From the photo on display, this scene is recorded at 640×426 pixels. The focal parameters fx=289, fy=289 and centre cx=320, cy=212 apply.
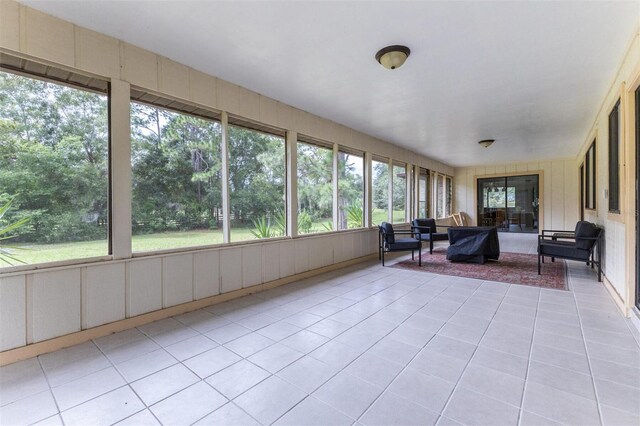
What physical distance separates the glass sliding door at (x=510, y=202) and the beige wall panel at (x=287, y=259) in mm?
8842

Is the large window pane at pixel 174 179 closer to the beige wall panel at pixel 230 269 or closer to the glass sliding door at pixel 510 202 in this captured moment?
the beige wall panel at pixel 230 269

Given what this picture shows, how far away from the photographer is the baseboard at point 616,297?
9.08 feet

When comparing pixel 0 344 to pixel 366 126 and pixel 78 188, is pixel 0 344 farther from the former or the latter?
pixel 366 126

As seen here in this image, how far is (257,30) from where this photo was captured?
2400 mm

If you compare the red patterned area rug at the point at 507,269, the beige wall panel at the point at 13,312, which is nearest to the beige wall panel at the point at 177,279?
the beige wall panel at the point at 13,312

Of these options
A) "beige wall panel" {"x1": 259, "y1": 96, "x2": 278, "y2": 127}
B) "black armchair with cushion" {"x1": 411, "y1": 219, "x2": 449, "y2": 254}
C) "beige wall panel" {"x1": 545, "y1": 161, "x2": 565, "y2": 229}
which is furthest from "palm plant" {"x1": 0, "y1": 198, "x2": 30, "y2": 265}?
"beige wall panel" {"x1": 545, "y1": 161, "x2": 565, "y2": 229}

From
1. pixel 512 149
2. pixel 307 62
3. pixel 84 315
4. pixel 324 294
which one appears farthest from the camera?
pixel 512 149

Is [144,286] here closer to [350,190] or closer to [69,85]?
[69,85]

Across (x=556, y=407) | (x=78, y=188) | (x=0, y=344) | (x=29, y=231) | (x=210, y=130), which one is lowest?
(x=556, y=407)

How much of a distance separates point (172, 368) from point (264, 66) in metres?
2.83

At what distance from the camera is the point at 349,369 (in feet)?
6.33

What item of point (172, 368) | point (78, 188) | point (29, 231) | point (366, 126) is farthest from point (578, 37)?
point (29, 231)

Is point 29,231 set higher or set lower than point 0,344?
higher

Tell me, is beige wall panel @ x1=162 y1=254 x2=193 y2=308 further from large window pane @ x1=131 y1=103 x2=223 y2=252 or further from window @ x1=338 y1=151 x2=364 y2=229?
window @ x1=338 y1=151 x2=364 y2=229
